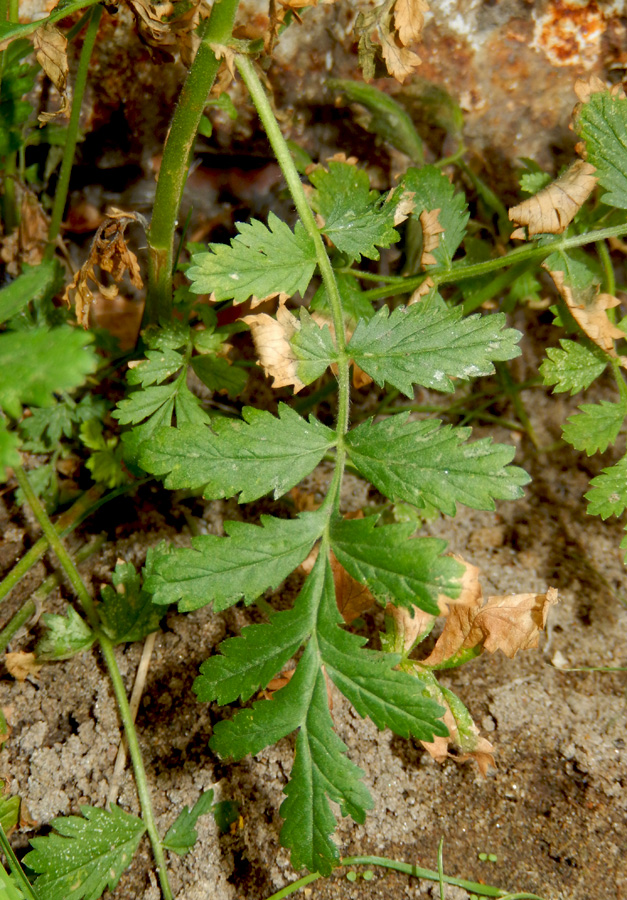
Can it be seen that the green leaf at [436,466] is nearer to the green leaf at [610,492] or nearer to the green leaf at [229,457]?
the green leaf at [229,457]

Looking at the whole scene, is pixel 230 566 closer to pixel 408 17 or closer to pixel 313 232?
pixel 313 232

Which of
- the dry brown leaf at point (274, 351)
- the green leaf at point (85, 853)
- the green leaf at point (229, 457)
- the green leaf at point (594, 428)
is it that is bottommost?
the green leaf at point (85, 853)

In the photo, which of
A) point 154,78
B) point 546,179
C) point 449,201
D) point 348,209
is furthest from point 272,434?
point 154,78

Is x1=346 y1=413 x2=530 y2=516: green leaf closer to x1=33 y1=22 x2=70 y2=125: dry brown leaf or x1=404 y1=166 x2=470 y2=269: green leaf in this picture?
x1=404 y1=166 x2=470 y2=269: green leaf

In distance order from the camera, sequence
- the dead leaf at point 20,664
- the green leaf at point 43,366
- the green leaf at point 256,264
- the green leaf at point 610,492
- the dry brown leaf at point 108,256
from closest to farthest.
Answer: the green leaf at point 43,366 → the green leaf at point 256,264 → the green leaf at point 610,492 → the dry brown leaf at point 108,256 → the dead leaf at point 20,664

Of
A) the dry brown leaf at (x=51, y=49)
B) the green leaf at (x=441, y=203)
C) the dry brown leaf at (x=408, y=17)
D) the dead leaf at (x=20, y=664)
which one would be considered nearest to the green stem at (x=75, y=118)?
the dry brown leaf at (x=51, y=49)

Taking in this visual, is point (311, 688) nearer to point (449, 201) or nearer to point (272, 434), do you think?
point (272, 434)
